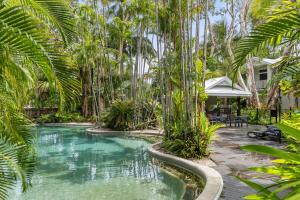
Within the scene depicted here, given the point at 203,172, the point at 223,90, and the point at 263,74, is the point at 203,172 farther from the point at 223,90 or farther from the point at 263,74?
the point at 263,74

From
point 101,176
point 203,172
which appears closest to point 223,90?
point 101,176

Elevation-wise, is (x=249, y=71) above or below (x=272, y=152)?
above

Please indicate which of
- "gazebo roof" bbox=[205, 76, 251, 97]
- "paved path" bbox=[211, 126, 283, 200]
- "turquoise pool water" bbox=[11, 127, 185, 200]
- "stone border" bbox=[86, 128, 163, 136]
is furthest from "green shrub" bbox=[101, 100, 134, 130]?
"paved path" bbox=[211, 126, 283, 200]

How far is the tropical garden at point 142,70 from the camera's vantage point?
3209mm

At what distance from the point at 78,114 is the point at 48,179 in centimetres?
2132

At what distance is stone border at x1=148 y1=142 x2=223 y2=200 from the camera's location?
18.3 feet

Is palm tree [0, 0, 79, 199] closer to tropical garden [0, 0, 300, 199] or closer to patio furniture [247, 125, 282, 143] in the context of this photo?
tropical garden [0, 0, 300, 199]

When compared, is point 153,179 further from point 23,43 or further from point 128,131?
point 128,131

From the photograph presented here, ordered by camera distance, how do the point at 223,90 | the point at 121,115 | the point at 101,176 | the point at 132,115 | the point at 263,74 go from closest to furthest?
the point at 101,176 < the point at 132,115 < the point at 121,115 < the point at 223,90 < the point at 263,74

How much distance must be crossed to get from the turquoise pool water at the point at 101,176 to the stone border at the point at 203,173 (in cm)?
45

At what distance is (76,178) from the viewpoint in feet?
28.0

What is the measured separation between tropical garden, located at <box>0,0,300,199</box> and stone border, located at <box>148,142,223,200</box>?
49 cm

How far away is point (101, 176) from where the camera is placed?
877 cm

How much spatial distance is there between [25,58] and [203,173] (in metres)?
5.02
